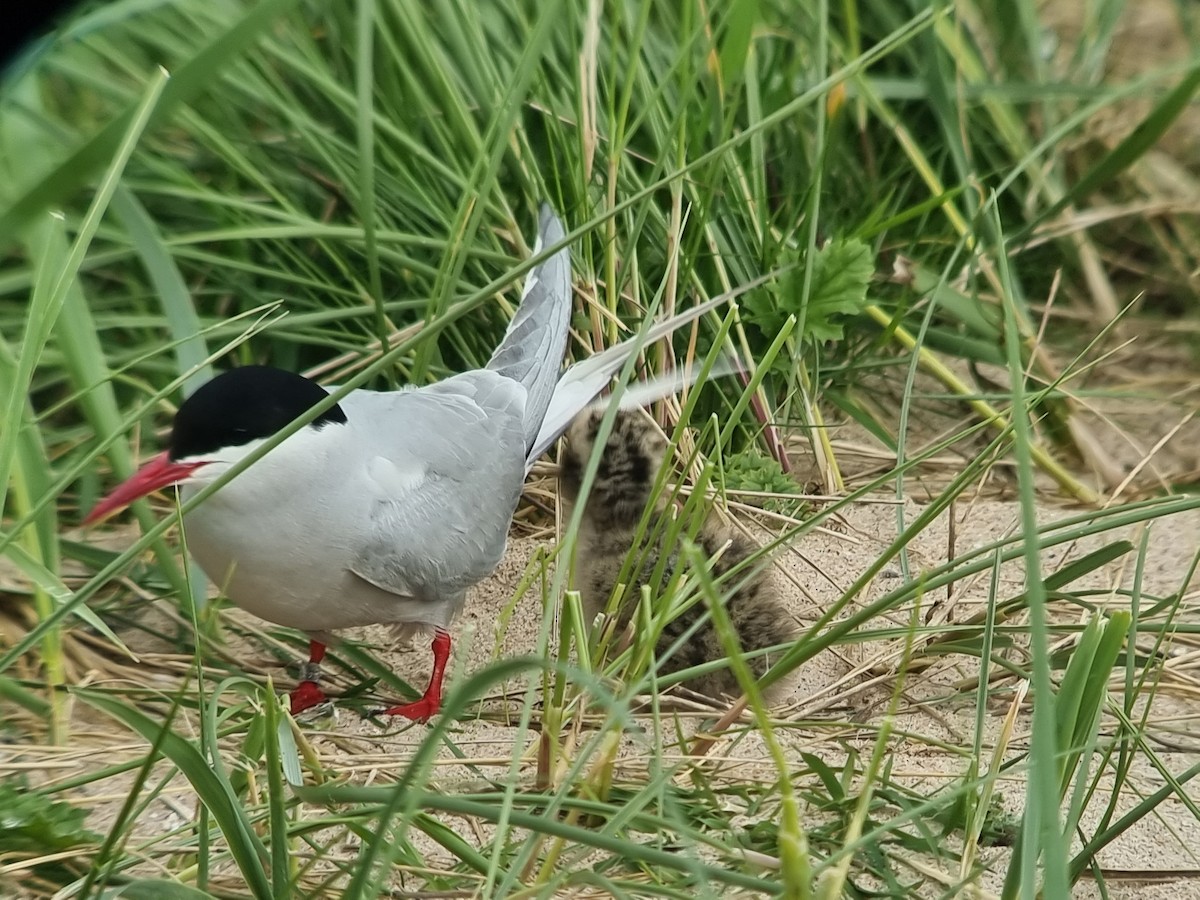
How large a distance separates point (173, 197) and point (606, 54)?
106cm

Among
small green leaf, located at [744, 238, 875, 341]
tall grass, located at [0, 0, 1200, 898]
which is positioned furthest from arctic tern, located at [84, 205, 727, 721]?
small green leaf, located at [744, 238, 875, 341]

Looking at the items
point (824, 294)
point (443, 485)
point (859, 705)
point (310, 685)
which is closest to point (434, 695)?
point (310, 685)

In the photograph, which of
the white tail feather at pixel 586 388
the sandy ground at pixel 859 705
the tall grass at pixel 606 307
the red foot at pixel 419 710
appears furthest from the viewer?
the white tail feather at pixel 586 388

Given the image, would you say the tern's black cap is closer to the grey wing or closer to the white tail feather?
the grey wing

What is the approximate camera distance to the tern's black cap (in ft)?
6.96

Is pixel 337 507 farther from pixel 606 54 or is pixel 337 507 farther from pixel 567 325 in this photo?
pixel 606 54

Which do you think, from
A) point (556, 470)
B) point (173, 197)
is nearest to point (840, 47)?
point (556, 470)

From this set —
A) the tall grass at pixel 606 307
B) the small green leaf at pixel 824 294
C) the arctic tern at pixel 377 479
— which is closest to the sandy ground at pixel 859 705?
the tall grass at pixel 606 307

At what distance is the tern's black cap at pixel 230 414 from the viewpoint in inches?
83.5

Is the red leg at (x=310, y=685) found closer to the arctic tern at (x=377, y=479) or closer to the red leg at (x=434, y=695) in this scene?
the arctic tern at (x=377, y=479)

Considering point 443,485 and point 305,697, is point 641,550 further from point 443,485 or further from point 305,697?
point 305,697

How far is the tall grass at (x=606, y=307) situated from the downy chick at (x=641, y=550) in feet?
0.38

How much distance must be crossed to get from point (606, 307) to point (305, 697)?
1031 millimetres

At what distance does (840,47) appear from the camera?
3.34m
